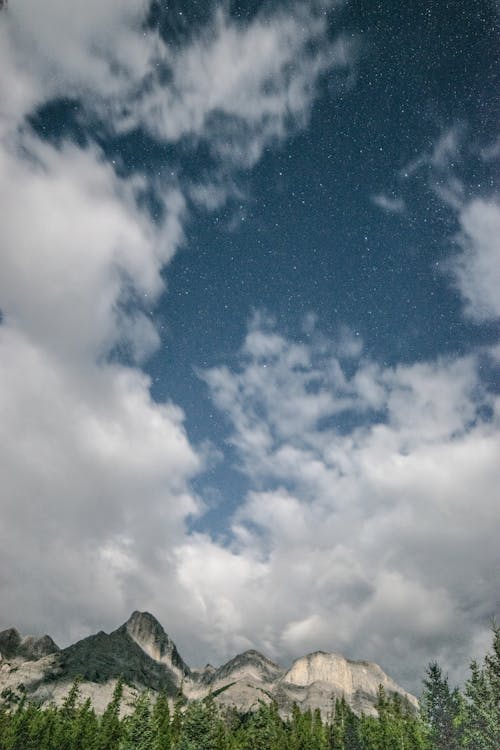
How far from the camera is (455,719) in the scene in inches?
1813

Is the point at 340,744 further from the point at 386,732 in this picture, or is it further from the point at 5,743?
the point at 5,743

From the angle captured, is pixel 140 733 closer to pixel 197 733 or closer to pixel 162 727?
pixel 197 733

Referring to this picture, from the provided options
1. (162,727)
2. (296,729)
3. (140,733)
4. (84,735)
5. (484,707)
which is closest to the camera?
(484,707)

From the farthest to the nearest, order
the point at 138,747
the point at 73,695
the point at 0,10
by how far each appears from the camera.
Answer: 1. the point at 73,695
2. the point at 138,747
3. the point at 0,10

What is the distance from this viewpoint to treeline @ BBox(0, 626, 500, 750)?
4409 centimetres

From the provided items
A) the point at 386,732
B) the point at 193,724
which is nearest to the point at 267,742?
the point at 193,724

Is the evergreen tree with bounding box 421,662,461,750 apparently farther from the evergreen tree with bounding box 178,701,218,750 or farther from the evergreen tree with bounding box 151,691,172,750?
the evergreen tree with bounding box 151,691,172,750

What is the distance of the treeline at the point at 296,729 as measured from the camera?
4409cm

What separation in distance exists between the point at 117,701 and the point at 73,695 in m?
19.0

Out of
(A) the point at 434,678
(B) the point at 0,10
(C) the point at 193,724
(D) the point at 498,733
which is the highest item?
(B) the point at 0,10

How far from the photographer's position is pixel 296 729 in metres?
102

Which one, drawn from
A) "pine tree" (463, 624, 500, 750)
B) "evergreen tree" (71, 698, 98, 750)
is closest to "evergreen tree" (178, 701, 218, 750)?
"pine tree" (463, 624, 500, 750)

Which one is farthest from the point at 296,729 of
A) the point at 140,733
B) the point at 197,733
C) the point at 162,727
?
the point at 197,733

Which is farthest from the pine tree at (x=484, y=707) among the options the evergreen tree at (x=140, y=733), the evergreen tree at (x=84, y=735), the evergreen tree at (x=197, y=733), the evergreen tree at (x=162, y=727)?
the evergreen tree at (x=84, y=735)
